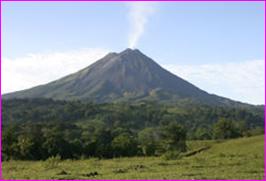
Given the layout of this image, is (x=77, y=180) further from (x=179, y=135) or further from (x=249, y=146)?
(x=179, y=135)

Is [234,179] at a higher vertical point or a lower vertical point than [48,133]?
lower

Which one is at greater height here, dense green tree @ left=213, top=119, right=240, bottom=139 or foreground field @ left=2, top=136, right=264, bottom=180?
dense green tree @ left=213, top=119, right=240, bottom=139

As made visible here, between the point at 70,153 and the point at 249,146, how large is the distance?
1021 inches

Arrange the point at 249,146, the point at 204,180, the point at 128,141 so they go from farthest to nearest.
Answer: the point at 128,141, the point at 249,146, the point at 204,180

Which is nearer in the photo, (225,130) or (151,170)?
(151,170)

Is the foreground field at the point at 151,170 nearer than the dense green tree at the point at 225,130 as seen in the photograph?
Yes

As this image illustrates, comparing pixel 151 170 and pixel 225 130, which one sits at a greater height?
pixel 225 130

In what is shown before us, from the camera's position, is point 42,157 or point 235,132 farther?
point 235,132

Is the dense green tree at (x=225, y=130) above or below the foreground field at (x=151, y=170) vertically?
above

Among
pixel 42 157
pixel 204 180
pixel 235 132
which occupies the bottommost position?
pixel 204 180

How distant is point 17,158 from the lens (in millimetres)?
71625

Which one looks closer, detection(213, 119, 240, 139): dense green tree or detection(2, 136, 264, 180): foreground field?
detection(2, 136, 264, 180): foreground field

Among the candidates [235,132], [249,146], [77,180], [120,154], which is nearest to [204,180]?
[77,180]

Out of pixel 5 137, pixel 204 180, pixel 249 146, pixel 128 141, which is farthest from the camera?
Result: pixel 128 141
